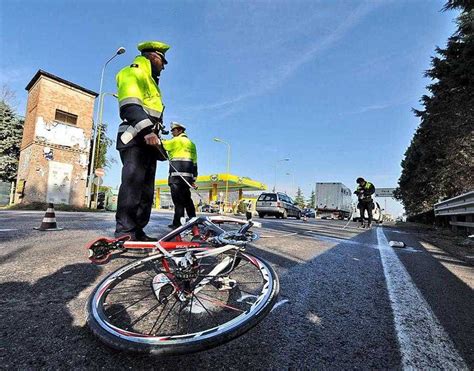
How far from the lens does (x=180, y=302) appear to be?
1.67 meters

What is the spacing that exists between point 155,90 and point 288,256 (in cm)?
247

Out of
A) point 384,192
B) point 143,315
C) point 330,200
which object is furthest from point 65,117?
point 384,192

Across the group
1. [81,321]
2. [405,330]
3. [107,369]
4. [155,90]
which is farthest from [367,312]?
[155,90]

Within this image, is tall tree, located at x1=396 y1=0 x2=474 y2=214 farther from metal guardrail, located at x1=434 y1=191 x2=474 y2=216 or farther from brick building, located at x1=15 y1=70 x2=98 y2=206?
brick building, located at x1=15 y1=70 x2=98 y2=206

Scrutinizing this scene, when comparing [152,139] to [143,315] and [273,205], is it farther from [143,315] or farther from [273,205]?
[273,205]

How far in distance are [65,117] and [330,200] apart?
1073 inches

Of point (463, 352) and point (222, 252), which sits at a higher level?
point (222, 252)

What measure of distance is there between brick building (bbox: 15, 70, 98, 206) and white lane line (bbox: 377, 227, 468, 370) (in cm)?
2378

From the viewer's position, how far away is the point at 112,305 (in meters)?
1.67

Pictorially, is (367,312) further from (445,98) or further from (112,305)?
(445,98)

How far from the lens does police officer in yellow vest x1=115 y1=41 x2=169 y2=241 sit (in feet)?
9.03

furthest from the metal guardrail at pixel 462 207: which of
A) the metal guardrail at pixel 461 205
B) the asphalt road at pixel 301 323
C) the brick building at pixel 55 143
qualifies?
the brick building at pixel 55 143

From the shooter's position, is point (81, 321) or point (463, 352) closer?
point (463, 352)

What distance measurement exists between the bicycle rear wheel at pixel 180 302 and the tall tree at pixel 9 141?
1199 inches
